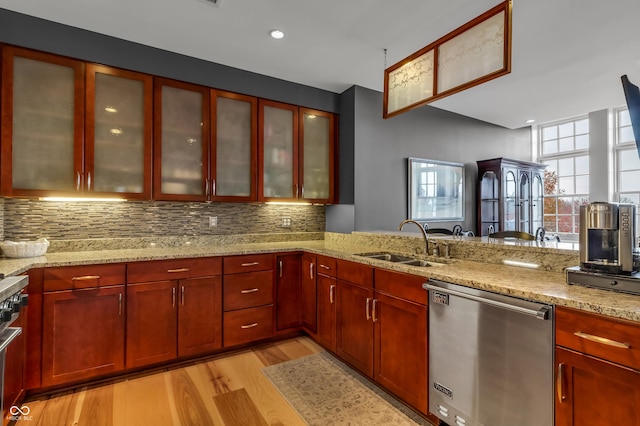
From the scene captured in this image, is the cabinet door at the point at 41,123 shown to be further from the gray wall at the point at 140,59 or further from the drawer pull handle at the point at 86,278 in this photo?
the drawer pull handle at the point at 86,278

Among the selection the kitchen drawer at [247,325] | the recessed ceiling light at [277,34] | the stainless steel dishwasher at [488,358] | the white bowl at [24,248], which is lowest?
the kitchen drawer at [247,325]

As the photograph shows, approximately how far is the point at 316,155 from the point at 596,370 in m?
3.03

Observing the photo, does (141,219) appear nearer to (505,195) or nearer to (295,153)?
(295,153)

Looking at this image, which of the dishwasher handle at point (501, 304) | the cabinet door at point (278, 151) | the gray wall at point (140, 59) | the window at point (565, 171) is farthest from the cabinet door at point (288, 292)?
the window at point (565, 171)

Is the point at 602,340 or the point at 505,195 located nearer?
the point at 602,340

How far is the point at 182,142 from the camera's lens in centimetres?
300

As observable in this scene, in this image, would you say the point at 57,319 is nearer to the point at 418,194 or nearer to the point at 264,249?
the point at 264,249

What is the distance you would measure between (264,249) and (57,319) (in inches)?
61.2

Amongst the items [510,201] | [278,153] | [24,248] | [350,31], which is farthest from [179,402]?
[510,201]

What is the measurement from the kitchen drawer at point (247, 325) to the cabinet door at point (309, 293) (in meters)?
0.33

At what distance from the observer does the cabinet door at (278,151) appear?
11.2ft

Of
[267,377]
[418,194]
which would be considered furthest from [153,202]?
[418,194]

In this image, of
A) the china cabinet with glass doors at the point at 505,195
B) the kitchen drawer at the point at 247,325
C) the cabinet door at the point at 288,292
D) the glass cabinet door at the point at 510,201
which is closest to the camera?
the kitchen drawer at the point at 247,325

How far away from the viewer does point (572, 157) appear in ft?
19.2
